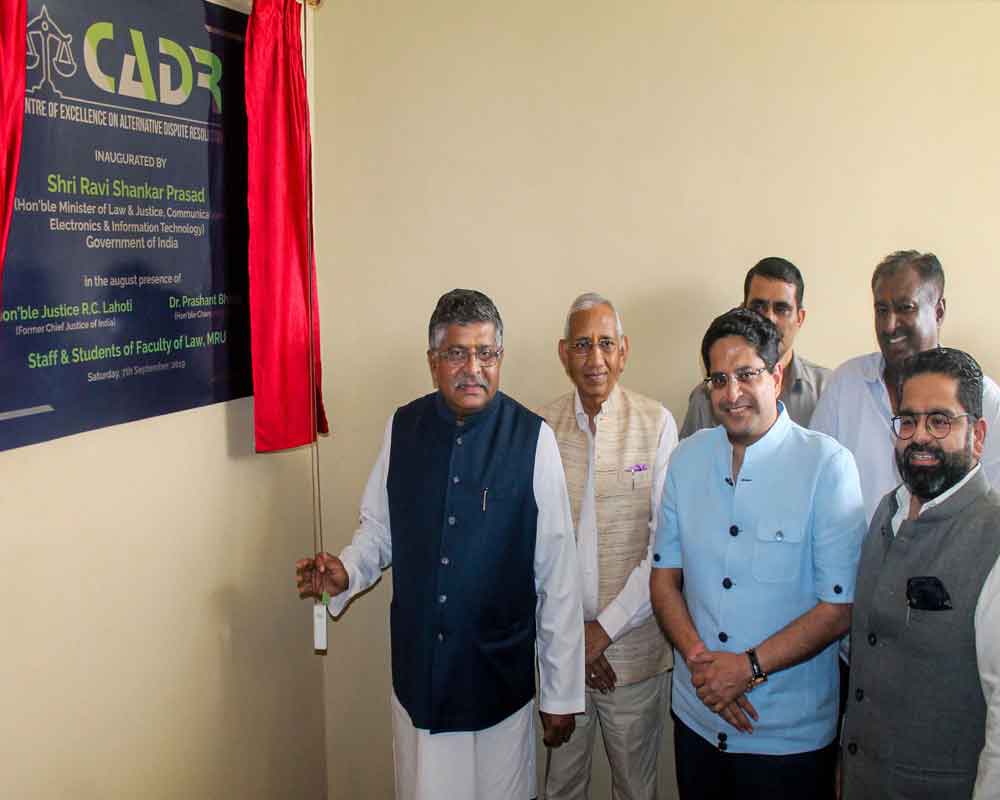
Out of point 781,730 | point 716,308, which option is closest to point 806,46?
point 716,308

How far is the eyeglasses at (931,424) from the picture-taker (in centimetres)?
168

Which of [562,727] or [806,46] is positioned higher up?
[806,46]

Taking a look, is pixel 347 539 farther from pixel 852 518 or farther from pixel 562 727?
pixel 852 518

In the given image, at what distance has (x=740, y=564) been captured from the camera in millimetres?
1998

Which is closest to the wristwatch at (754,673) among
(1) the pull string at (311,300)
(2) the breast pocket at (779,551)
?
(2) the breast pocket at (779,551)

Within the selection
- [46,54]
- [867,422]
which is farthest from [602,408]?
[46,54]

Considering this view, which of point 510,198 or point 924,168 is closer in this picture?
point 924,168

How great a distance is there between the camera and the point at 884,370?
245 centimetres

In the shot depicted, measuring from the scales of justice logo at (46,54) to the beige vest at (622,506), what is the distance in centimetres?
155

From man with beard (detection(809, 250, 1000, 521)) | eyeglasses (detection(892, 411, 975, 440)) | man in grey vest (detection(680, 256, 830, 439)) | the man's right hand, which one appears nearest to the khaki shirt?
man in grey vest (detection(680, 256, 830, 439))

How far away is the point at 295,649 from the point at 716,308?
1824 mm

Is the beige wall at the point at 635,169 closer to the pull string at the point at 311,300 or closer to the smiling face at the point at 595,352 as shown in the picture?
the pull string at the point at 311,300

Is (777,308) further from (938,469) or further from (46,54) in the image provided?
(46,54)

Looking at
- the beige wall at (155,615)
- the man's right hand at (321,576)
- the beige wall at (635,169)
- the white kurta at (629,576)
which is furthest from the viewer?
the beige wall at (635,169)
